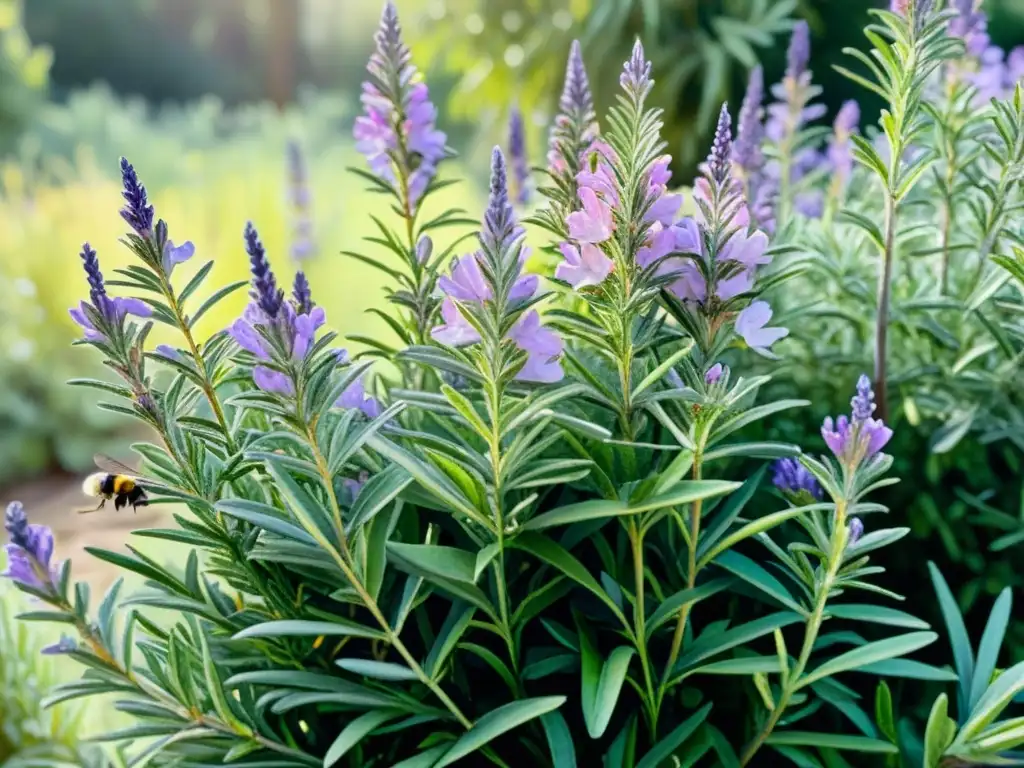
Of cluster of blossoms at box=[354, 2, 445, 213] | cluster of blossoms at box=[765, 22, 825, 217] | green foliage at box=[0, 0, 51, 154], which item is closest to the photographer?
cluster of blossoms at box=[354, 2, 445, 213]

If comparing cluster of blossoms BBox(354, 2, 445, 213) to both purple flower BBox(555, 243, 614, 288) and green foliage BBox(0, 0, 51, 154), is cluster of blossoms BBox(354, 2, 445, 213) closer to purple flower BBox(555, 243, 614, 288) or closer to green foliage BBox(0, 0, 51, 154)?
purple flower BBox(555, 243, 614, 288)

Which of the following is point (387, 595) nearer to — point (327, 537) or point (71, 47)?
point (327, 537)

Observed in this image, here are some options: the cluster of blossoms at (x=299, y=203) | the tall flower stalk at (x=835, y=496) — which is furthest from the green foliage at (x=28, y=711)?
the cluster of blossoms at (x=299, y=203)

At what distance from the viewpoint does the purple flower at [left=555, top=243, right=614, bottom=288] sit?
80 centimetres

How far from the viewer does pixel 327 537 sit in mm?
839

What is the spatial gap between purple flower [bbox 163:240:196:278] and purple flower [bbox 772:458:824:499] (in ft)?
2.26

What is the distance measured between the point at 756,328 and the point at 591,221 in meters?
0.22

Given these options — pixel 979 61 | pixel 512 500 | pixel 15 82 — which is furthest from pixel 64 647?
pixel 15 82

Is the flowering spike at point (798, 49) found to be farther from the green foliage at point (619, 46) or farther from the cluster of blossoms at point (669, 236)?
the green foliage at point (619, 46)

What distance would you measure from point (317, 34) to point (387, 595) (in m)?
17.5

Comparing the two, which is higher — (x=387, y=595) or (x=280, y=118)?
(x=280, y=118)

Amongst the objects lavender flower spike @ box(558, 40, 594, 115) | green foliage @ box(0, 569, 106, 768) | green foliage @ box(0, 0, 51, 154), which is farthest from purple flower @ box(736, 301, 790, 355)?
green foliage @ box(0, 0, 51, 154)

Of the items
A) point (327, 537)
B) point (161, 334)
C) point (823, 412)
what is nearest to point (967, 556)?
point (823, 412)

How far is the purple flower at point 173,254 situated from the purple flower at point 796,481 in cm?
69
